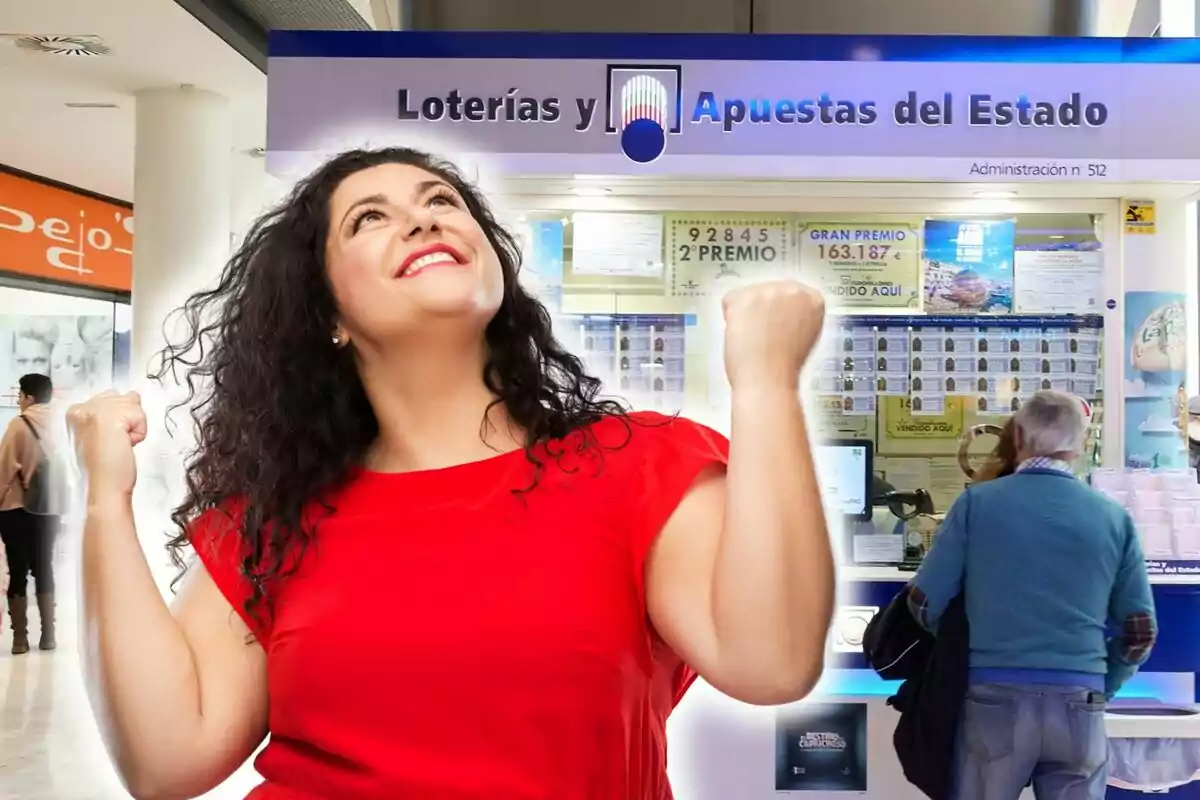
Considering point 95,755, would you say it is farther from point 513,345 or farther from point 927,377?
point 927,377

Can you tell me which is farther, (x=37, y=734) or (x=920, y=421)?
(x=37, y=734)

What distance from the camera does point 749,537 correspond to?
101 cm

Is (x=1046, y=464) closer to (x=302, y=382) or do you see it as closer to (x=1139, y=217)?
(x=1139, y=217)

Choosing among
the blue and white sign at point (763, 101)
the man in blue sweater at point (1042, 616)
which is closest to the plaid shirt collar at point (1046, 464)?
the man in blue sweater at point (1042, 616)

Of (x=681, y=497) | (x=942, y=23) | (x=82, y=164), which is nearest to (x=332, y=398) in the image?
(x=681, y=497)

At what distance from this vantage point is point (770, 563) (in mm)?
1002

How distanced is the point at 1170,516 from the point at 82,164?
725 cm

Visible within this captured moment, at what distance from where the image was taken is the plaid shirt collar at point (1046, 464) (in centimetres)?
307

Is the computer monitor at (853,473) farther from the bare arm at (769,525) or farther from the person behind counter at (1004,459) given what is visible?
the bare arm at (769,525)

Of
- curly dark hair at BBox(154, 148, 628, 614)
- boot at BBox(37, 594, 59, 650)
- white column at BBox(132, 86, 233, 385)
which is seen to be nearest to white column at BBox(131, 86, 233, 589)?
white column at BBox(132, 86, 233, 385)

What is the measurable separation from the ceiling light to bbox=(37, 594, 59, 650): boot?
3.17 meters

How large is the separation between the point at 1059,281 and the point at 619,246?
1.53 metres

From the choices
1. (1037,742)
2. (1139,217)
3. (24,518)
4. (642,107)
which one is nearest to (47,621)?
(24,518)

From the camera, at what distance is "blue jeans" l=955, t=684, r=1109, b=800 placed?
9.50 feet
